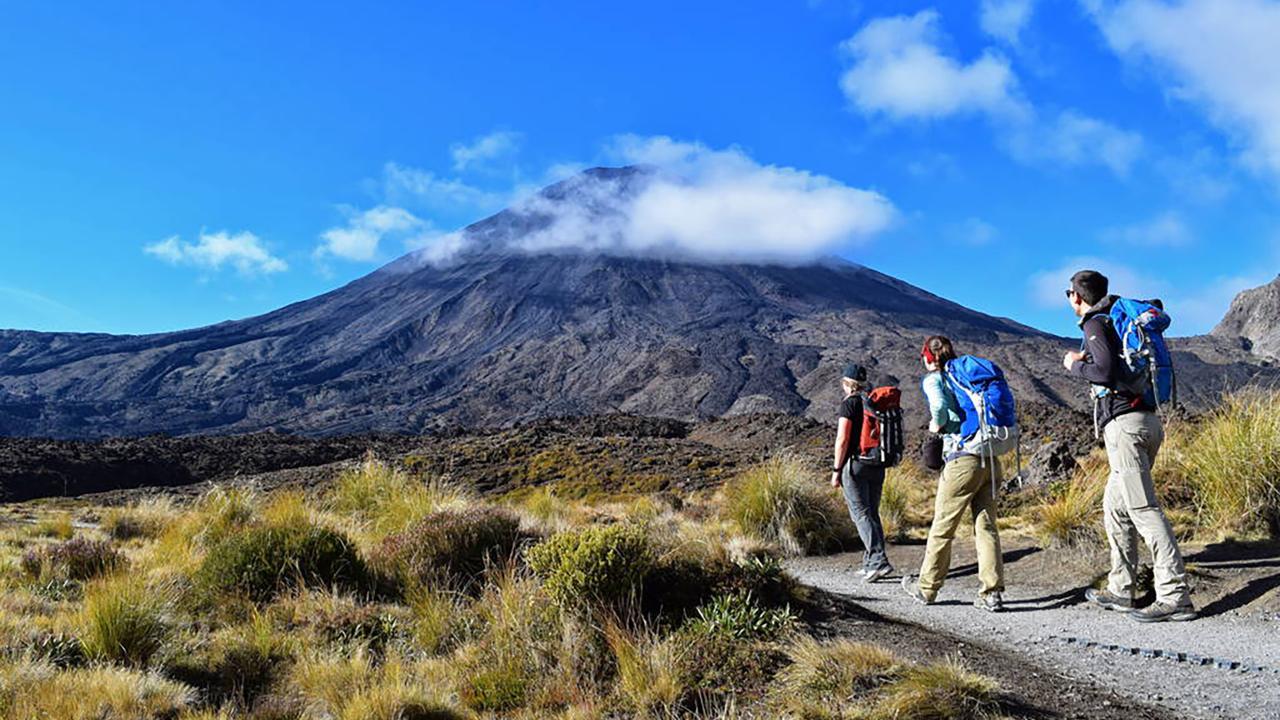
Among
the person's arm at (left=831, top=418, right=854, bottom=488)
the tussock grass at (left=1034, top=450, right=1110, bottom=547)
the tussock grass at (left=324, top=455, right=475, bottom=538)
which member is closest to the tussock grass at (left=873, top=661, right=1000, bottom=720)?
the person's arm at (left=831, top=418, right=854, bottom=488)

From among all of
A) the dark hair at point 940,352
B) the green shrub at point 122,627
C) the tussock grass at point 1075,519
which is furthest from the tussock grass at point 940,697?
the green shrub at point 122,627

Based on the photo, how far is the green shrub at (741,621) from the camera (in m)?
4.14

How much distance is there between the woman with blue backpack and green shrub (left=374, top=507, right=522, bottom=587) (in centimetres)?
302

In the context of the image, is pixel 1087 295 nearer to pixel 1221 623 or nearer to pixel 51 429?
pixel 1221 623

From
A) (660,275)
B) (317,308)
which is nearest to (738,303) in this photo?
(660,275)

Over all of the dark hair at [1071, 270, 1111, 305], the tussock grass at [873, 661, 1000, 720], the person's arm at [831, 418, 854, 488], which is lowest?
the tussock grass at [873, 661, 1000, 720]

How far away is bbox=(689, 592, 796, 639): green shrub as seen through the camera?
4145mm

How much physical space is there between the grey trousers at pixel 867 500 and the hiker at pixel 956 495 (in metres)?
1.11

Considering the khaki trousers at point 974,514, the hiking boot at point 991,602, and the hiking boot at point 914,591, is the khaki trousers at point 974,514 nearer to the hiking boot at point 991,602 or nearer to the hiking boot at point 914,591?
the hiking boot at point 991,602

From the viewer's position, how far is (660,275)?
11156cm

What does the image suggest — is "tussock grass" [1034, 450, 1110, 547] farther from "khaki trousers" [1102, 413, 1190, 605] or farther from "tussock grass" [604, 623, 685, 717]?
"tussock grass" [604, 623, 685, 717]

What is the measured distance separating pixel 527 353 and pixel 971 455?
254 feet

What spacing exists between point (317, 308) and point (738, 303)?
5896 centimetres

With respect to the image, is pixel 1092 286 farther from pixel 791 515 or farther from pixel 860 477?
pixel 791 515
